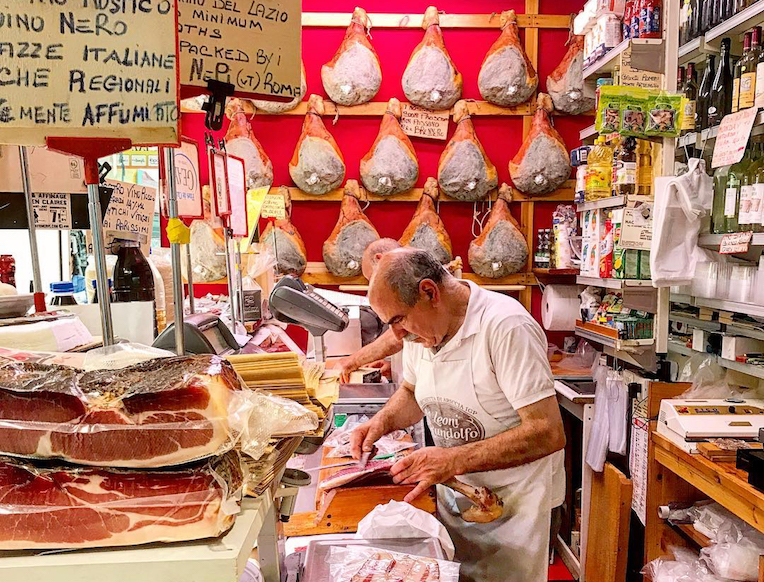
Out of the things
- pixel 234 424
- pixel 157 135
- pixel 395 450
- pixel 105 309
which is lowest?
pixel 395 450

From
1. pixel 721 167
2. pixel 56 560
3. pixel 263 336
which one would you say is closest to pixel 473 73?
pixel 721 167

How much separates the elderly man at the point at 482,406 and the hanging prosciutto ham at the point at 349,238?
214 centimetres

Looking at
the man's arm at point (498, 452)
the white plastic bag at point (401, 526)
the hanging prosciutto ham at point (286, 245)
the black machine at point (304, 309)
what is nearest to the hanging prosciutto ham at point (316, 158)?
the hanging prosciutto ham at point (286, 245)

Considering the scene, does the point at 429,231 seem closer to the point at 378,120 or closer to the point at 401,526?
the point at 378,120

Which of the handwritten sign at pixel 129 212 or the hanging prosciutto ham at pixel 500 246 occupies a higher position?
the handwritten sign at pixel 129 212

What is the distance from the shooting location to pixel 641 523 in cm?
309

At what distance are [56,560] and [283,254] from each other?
3.61 m

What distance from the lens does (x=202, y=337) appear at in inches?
53.6

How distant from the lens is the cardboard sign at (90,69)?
0.85m

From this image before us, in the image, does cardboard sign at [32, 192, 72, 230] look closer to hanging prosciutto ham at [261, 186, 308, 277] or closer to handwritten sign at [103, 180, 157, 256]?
handwritten sign at [103, 180, 157, 256]

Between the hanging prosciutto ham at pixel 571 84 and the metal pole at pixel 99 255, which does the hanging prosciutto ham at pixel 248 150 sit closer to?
the hanging prosciutto ham at pixel 571 84

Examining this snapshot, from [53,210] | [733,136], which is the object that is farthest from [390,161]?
[53,210]

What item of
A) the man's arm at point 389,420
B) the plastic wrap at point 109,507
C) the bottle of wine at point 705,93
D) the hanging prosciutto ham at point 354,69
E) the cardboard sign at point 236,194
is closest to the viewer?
the plastic wrap at point 109,507

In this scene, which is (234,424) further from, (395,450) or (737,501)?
(737,501)
